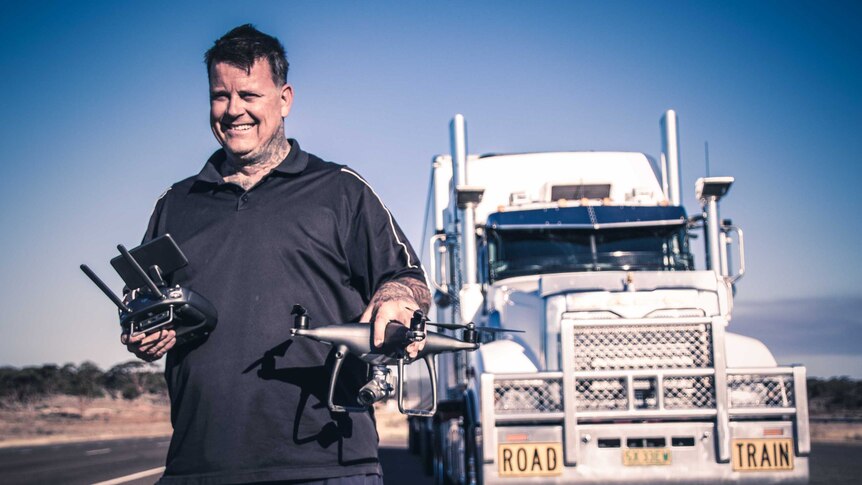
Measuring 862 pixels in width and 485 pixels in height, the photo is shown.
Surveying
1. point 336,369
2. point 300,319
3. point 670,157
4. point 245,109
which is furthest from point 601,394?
point 300,319

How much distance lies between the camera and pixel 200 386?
312 cm

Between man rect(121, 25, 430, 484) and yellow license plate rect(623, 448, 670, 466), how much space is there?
6.20 metres

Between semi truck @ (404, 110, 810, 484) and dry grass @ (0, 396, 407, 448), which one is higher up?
semi truck @ (404, 110, 810, 484)

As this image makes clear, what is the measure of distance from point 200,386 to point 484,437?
20.2ft

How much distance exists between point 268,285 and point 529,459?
625cm

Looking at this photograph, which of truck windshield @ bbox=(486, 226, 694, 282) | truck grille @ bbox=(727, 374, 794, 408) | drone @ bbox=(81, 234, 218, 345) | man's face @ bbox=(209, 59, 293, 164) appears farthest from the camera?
truck windshield @ bbox=(486, 226, 694, 282)

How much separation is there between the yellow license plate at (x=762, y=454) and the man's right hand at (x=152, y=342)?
7016 mm

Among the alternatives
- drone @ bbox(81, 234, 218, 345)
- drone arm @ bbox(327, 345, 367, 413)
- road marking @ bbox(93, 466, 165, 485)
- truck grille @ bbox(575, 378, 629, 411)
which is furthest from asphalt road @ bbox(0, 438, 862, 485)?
drone @ bbox(81, 234, 218, 345)

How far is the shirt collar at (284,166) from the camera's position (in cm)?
344

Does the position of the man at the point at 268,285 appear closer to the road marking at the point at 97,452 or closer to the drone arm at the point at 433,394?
the drone arm at the point at 433,394

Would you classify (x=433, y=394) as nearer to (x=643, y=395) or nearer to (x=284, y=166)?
(x=284, y=166)

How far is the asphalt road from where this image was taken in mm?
16283

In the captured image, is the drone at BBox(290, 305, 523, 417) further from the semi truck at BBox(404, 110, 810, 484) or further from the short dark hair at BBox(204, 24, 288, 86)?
the semi truck at BBox(404, 110, 810, 484)

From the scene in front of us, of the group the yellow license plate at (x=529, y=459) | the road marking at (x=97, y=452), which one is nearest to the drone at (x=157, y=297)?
the yellow license plate at (x=529, y=459)
